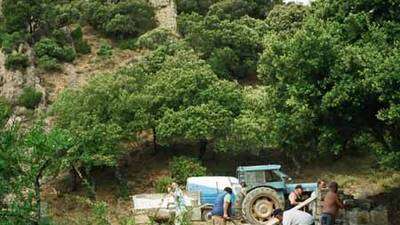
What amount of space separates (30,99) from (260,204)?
18729mm

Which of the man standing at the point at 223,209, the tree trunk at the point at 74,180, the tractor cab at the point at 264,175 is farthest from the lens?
the tree trunk at the point at 74,180

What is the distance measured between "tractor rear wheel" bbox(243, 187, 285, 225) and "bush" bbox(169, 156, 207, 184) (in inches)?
343

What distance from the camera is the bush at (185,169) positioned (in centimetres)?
2569

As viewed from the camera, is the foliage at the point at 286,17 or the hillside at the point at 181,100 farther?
the foliage at the point at 286,17

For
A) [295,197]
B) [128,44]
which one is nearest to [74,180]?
[295,197]

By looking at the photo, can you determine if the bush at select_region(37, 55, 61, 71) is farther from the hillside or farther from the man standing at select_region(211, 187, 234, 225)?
the man standing at select_region(211, 187, 234, 225)

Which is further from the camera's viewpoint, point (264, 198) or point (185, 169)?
point (185, 169)

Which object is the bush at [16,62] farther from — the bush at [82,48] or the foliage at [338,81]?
the foliage at [338,81]

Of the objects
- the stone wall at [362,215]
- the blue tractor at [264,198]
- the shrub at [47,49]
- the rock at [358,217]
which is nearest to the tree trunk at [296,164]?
the blue tractor at [264,198]

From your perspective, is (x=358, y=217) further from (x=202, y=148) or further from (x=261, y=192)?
(x=202, y=148)

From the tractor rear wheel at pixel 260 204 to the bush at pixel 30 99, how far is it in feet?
60.3

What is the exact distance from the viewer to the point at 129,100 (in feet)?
90.0

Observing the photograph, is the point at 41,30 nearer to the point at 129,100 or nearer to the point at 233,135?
the point at 129,100

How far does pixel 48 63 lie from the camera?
116 ft
